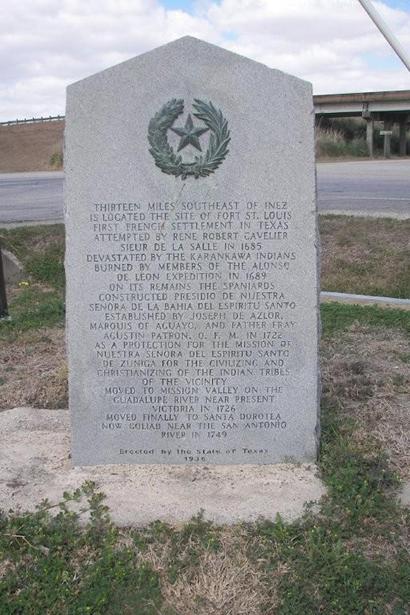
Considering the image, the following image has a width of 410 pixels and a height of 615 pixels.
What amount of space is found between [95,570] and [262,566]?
752mm

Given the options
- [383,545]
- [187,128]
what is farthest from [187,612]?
[187,128]

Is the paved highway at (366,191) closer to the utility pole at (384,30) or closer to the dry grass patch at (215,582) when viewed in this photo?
the utility pole at (384,30)

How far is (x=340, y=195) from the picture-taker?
47.7 ft

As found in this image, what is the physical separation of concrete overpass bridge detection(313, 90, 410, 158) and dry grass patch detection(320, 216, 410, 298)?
18158 millimetres

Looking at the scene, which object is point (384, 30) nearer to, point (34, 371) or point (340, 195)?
point (34, 371)

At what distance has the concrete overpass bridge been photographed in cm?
2750

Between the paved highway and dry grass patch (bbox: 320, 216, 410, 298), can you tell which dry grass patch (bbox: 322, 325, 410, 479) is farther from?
the paved highway

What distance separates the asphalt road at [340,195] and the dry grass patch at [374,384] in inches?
217

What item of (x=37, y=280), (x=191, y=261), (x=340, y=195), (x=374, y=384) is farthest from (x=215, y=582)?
(x=340, y=195)

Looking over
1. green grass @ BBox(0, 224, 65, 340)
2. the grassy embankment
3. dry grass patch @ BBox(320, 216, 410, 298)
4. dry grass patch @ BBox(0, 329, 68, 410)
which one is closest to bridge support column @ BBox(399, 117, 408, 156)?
dry grass patch @ BBox(320, 216, 410, 298)

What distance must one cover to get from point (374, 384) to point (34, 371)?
269 centimetres

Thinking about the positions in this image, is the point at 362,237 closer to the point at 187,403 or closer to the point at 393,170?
the point at 187,403

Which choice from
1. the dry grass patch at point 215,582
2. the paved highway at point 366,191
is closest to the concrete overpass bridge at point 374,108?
the paved highway at point 366,191

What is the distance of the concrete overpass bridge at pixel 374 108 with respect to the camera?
1083 inches
